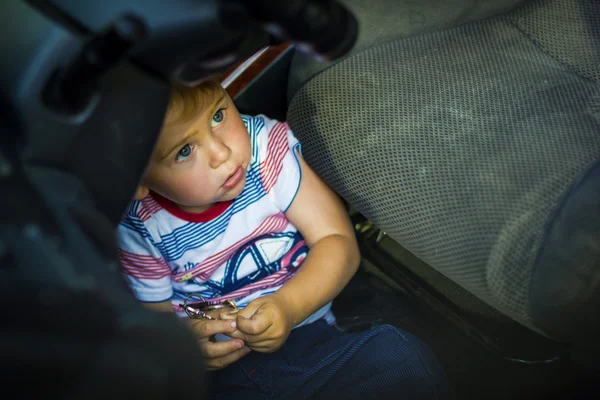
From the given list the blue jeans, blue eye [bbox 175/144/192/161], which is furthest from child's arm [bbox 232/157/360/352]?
blue eye [bbox 175/144/192/161]

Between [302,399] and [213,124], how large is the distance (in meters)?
0.46

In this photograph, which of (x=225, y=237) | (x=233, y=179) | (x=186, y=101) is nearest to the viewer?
(x=186, y=101)

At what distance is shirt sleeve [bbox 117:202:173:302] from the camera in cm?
89

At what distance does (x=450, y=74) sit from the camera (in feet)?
2.82

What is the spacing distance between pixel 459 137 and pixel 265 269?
40 cm

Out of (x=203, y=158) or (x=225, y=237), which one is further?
(x=225, y=237)

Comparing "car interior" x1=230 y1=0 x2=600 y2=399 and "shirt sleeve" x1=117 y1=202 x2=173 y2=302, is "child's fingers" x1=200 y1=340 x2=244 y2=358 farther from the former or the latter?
"car interior" x1=230 y1=0 x2=600 y2=399

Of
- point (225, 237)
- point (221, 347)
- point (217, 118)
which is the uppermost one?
point (217, 118)

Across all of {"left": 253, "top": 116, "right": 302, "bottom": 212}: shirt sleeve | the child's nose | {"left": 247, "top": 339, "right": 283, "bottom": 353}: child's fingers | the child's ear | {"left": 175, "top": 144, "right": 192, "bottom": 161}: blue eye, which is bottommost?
{"left": 247, "top": 339, "right": 283, "bottom": 353}: child's fingers

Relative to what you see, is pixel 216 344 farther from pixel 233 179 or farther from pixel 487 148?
pixel 487 148

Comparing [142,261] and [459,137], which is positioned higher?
[459,137]

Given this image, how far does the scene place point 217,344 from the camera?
904 mm

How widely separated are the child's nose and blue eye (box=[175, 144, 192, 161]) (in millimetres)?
27

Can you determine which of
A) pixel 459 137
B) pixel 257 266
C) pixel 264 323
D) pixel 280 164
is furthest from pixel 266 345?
pixel 459 137
